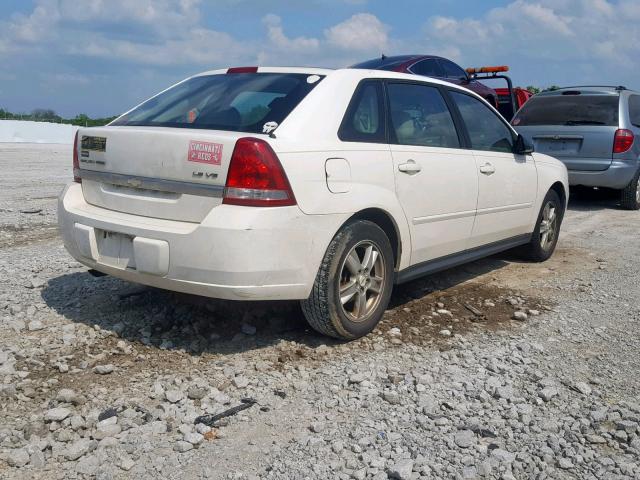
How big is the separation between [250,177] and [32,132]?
31.5 m

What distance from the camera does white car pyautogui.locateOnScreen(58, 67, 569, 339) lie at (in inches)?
136

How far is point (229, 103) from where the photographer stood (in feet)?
13.1

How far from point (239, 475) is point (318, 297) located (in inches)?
53.3

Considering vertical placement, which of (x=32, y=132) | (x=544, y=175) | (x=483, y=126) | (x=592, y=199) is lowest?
(x=32, y=132)

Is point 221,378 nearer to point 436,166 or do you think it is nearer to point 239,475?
point 239,475

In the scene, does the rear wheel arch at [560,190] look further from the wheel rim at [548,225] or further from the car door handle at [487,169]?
the car door handle at [487,169]

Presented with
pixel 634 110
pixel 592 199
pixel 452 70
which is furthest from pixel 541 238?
pixel 592 199

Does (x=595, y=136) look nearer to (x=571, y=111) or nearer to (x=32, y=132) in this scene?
(x=571, y=111)

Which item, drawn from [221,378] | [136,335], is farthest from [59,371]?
[221,378]

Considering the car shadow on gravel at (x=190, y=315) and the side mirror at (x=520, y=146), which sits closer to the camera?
the car shadow on gravel at (x=190, y=315)

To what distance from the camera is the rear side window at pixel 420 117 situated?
4.46 meters

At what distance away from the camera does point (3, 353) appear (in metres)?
3.73

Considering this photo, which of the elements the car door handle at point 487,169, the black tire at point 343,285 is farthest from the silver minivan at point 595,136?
the black tire at point 343,285

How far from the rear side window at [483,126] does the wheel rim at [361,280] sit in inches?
62.0
